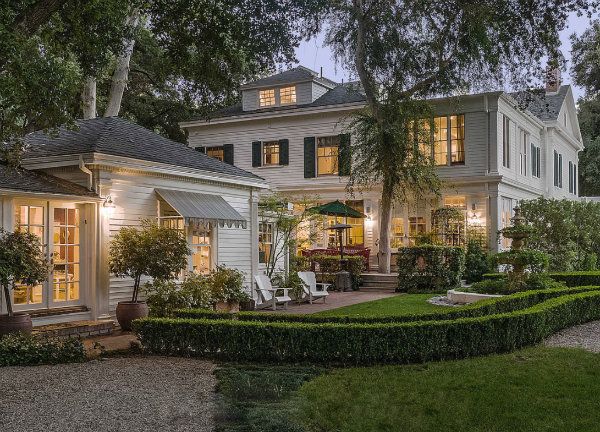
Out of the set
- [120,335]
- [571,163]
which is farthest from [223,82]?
[571,163]

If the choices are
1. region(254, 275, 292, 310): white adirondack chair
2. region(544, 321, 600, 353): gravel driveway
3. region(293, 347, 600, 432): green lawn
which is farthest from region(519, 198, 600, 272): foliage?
region(293, 347, 600, 432): green lawn

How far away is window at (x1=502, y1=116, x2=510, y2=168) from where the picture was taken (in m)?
25.4

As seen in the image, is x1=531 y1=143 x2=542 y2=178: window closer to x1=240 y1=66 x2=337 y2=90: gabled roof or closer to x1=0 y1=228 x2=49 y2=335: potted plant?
x1=240 y1=66 x2=337 y2=90: gabled roof

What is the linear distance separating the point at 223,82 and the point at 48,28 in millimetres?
3189

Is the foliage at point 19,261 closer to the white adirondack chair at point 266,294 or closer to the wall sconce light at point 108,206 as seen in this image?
the wall sconce light at point 108,206

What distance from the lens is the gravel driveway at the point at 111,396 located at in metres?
6.46

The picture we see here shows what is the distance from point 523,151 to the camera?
28406 mm

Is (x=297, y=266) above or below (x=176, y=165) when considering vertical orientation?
below

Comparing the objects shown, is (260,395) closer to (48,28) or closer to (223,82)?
(223,82)

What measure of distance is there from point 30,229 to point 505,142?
18.2 metres

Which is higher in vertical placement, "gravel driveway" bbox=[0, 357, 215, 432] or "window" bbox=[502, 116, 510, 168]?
"window" bbox=[502, 116, 510, 168]

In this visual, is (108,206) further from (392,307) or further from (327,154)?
(327,154)

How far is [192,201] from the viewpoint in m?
15.4

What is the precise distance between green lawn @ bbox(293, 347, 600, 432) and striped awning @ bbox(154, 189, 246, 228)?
6889mm
